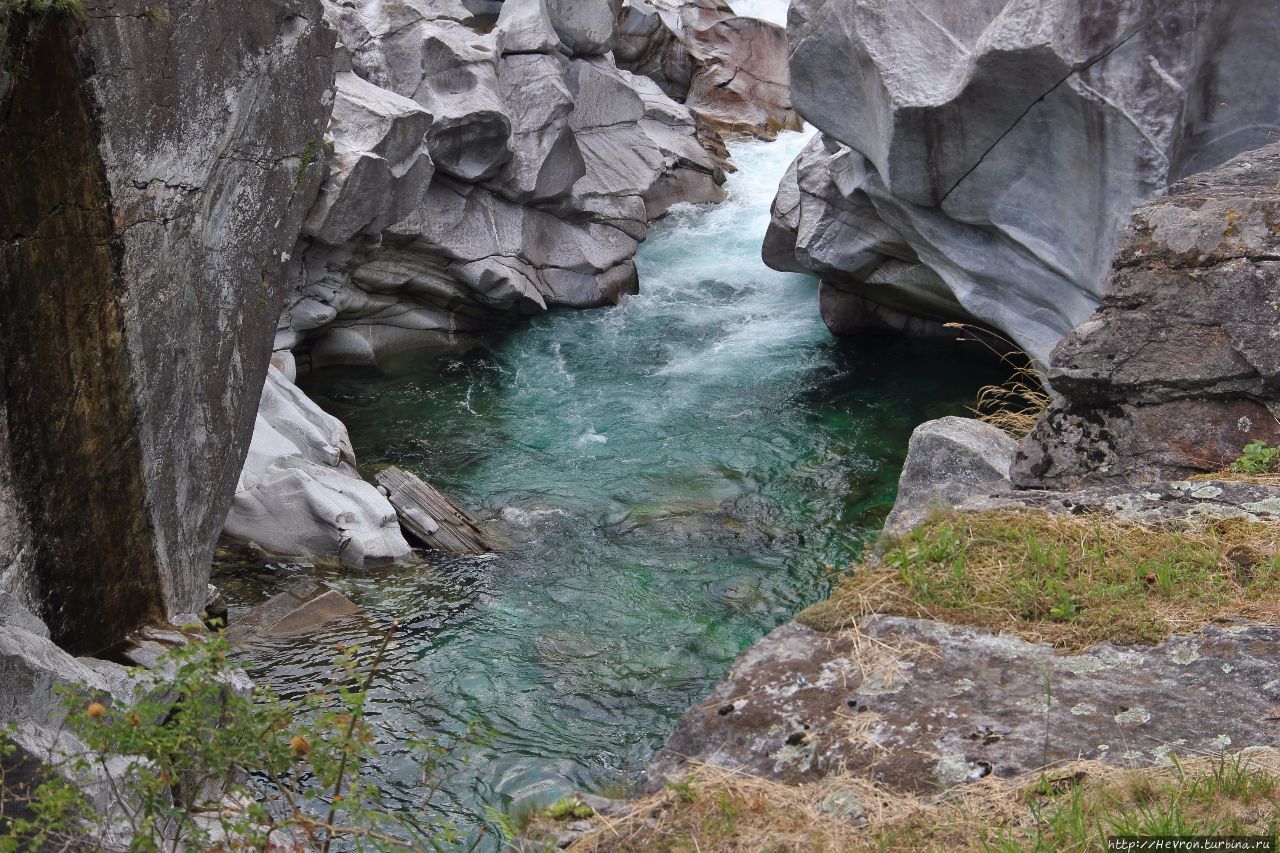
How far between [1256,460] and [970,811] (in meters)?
2.62

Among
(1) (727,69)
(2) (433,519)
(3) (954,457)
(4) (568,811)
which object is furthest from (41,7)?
(1) (727,69)

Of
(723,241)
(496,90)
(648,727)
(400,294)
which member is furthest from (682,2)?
(648,727)

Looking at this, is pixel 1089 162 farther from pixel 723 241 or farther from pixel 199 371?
pixel 723 241

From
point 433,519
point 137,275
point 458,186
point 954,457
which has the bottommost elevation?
point 433,519

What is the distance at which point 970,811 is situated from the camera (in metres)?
2.67

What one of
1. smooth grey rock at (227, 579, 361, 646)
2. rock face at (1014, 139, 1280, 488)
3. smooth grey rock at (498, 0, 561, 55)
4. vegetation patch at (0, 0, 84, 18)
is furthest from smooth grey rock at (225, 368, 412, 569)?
smooth grey rock at (498, 0, 561, 55)

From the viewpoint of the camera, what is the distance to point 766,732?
3.10m

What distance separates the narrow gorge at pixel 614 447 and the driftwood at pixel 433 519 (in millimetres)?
45

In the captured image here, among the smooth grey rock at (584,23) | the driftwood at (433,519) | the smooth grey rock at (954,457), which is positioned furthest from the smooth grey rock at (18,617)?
the smooth grey rock at (584,23)

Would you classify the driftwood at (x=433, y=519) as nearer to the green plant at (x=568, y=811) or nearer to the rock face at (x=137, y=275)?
the rock face at (x=137, y=275)

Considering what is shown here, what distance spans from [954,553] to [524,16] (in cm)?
1547

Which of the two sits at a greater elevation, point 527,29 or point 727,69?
point 527,29

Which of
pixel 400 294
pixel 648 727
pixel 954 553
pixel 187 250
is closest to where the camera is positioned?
pixel 954 553

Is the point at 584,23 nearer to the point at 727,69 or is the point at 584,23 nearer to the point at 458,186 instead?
the point at 458,186
